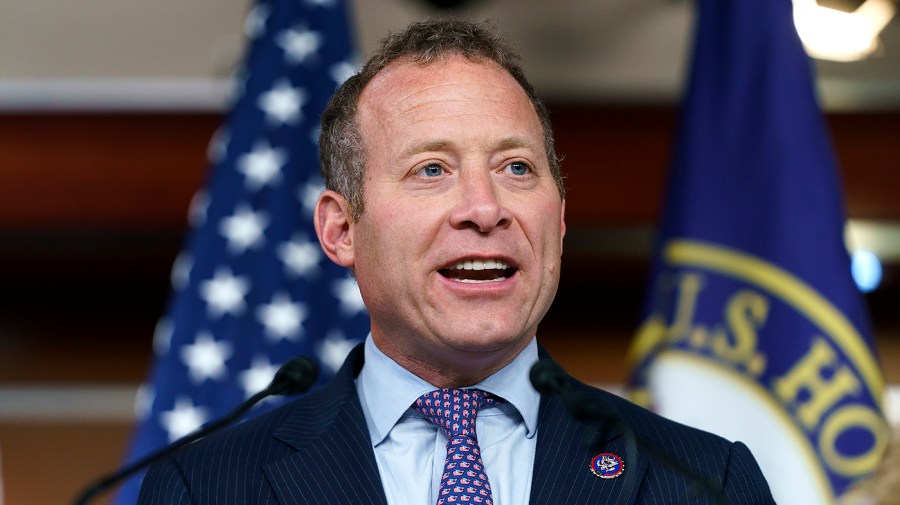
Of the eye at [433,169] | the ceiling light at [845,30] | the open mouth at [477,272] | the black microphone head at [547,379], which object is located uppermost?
the ceiling light at [845,30]

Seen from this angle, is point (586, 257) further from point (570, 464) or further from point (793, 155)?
point (570, 464)

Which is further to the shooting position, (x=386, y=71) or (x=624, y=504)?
(x=386, y=71)

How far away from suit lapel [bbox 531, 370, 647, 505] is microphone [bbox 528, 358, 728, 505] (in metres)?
0.02

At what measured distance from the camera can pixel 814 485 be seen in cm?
285

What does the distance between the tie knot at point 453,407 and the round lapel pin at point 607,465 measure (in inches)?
7.2

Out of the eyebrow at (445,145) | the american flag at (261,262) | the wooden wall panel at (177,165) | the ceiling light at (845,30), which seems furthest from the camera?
the wooden wall panel at (177,165)

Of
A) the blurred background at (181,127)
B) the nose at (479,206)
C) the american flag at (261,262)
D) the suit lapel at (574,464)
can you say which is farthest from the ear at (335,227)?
the blurred background at (181,127)

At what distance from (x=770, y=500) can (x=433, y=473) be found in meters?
0.51

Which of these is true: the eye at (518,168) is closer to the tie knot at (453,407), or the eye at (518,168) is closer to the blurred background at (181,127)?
the tie knot at (453,407)

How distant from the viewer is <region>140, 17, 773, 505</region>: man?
166cm

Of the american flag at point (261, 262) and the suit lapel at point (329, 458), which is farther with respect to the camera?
the american flag at point (261, 262)

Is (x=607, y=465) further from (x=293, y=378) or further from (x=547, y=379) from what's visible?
(x=293, y=378)

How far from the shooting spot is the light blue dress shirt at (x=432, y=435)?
5.54ft

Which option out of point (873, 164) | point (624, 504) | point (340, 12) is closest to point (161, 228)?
point (340, 12)
